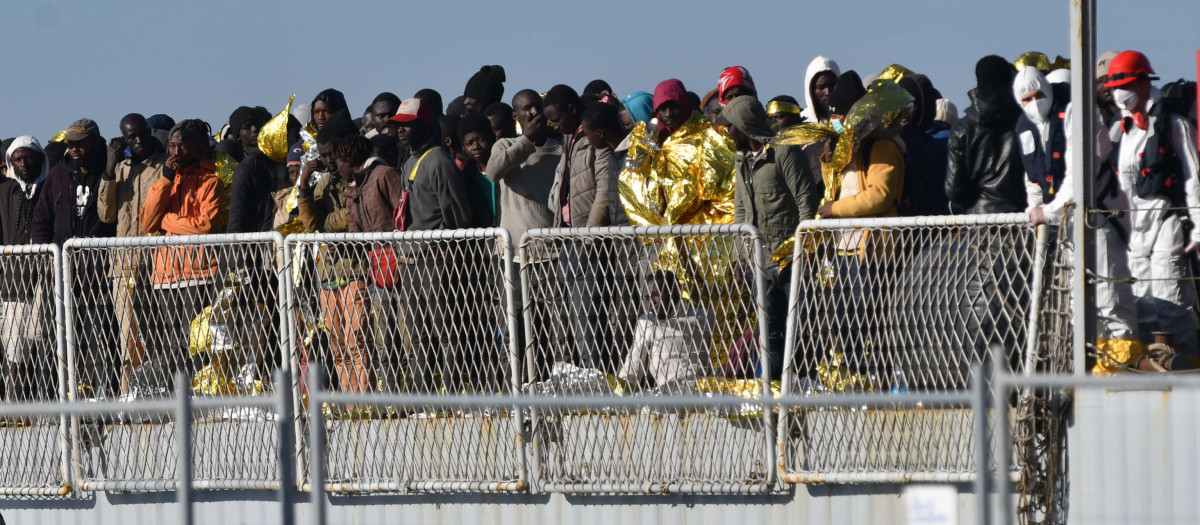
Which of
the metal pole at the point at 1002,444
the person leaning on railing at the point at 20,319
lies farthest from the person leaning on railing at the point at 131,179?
the metal pole at the point at 1002,444

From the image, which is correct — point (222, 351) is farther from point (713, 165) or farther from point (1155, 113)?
point (1155, 113)

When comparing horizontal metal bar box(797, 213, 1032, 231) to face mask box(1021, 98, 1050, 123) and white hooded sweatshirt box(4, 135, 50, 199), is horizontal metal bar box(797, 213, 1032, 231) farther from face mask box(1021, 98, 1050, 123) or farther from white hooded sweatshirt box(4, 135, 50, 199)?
white hooded sweatshirt box(4, 135, 50, 199)

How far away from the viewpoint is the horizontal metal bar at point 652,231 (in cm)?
748

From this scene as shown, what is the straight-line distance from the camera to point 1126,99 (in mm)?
8000

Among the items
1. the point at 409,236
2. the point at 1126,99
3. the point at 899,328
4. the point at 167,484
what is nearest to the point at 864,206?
the point at 899,328

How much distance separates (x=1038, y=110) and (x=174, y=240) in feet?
15.3

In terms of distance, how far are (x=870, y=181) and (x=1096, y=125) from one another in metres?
1.14

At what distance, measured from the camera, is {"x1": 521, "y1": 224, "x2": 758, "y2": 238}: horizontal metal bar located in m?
7.48

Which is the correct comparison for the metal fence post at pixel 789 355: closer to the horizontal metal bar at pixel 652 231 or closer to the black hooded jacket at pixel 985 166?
the horizontal metal bar at pixel 652 231

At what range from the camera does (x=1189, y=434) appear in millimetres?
5426

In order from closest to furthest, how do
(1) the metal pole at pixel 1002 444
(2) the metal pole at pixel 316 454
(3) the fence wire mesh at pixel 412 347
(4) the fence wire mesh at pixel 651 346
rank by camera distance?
(1) the metal pole at pixel 1002 444 → (2) the metal pole at pixel 316 454 → (4) the fence wire mesh at pixel 651 346 → (3) the fence wire mesh at pixel 412 347

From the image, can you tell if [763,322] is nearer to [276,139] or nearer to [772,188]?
[772,188]

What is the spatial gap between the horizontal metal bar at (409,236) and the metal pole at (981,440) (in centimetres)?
329

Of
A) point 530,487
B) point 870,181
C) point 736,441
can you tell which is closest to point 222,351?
point 530,487
